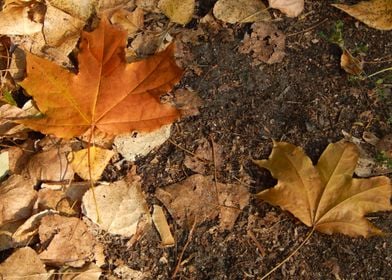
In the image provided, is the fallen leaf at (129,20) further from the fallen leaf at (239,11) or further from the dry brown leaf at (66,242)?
the dry brown leaf at (66,242)

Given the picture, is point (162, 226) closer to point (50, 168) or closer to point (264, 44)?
point (50, 168)

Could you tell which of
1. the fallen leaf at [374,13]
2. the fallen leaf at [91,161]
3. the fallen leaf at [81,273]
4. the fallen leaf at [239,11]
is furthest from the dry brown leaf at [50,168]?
the fallen leaf at [374,13]

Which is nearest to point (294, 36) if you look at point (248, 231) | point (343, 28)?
point (343, 28)

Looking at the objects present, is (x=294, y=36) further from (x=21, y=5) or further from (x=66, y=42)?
(x=21, y=5)

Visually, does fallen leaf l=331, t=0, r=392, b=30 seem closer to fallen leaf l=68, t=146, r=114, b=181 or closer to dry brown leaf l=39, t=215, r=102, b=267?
fallen leaf l=68, t=146, r=114, b=181

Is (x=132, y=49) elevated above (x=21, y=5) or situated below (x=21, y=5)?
below

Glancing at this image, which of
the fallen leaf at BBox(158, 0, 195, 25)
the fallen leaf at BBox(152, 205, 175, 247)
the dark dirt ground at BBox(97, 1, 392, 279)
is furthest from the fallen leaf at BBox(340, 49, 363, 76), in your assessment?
the fallen leaf at BBox(152, 205, 175, 247)

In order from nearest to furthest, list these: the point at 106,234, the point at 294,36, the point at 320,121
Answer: the point at 106,234, the point at 320,121, the point at 294,36
